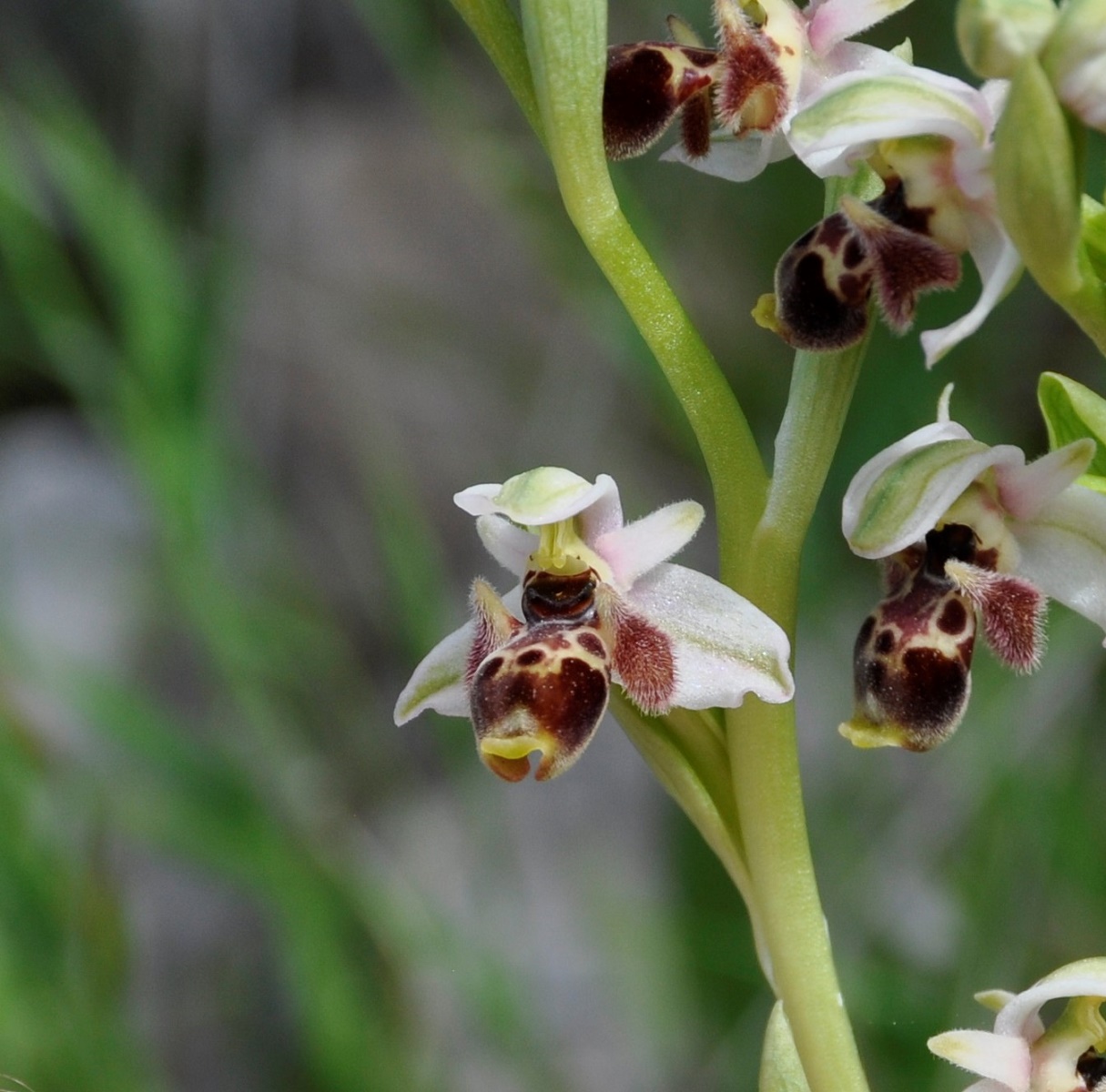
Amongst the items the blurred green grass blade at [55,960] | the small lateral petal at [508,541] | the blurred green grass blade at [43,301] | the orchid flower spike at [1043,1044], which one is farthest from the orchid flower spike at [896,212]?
the blurred green grass blade at [43,301]

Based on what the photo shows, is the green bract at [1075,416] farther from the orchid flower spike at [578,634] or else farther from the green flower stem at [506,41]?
the green flower stem at [506,41]

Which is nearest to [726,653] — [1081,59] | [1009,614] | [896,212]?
[1009,614]

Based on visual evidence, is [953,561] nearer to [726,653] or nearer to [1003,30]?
[726,653]

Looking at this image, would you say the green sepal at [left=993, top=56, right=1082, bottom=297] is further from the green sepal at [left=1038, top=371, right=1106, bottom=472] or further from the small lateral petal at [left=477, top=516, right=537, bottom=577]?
the small lateral petal at [left=477, top=516, right=537, bottom=577]

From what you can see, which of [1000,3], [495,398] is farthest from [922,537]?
[495,398]

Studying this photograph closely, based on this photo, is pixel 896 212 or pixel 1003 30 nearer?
pixel 1003 30

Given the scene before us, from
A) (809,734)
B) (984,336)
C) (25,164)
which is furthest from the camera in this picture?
(25,164)

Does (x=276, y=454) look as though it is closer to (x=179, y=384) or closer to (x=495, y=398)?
(x=495, y=398)
